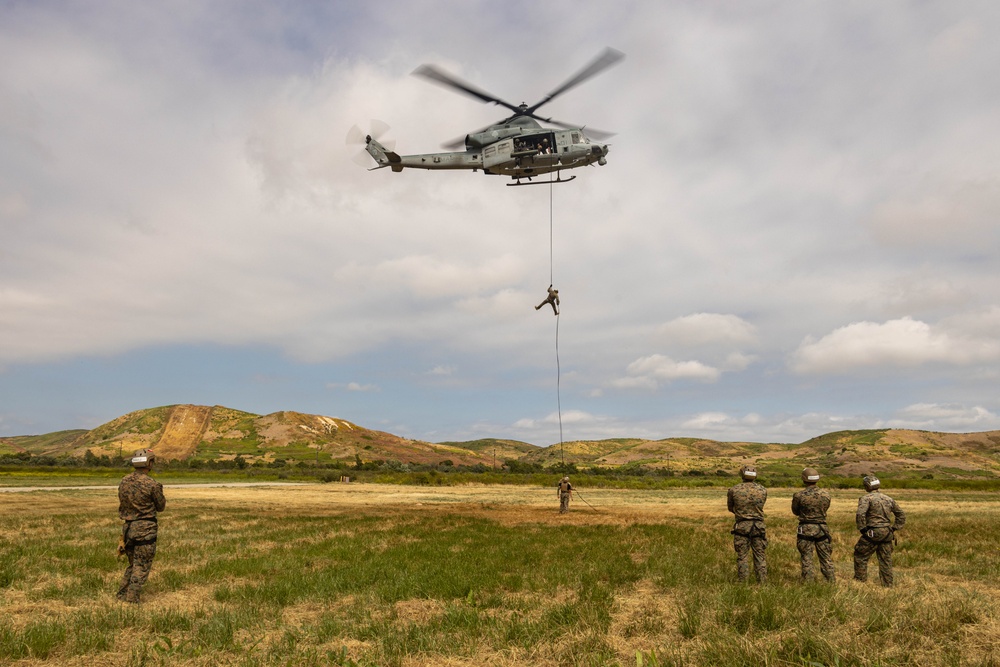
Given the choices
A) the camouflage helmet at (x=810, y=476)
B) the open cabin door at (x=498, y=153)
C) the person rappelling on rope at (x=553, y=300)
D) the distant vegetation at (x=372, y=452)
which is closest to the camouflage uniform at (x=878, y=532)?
the camouflage helmet at (x=810, y=476)

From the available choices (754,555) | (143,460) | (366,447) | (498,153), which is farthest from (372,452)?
(754,555)

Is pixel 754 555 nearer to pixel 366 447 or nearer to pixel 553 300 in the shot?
pixel 553 300

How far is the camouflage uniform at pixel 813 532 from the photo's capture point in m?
11.0

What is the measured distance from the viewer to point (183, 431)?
126875 mm

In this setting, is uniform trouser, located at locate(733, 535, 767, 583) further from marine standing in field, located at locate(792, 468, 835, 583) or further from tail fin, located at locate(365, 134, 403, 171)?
tail fin, located at locate(365, 134, 403, 171)

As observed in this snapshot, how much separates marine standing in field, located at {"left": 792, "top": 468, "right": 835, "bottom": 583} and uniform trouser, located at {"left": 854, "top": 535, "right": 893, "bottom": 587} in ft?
2.88

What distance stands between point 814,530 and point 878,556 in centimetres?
148

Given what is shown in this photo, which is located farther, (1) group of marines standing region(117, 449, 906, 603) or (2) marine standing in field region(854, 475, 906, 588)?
(2) marine standing in field region(854, 475, 906, 588)

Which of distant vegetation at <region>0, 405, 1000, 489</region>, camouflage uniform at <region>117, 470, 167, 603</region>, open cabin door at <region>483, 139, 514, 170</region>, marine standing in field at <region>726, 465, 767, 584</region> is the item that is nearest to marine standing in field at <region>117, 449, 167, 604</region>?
camouflage uniform at <region>117, 470, 167, 603</region>

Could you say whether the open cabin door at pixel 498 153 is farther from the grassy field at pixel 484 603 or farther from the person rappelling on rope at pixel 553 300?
the grassy field at pixel 484 603

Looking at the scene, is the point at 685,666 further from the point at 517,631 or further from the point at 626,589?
the point at 626,589

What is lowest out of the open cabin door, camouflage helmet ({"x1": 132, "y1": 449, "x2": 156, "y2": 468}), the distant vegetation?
the distant vegetation

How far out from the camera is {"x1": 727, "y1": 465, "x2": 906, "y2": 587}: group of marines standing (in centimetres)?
1112

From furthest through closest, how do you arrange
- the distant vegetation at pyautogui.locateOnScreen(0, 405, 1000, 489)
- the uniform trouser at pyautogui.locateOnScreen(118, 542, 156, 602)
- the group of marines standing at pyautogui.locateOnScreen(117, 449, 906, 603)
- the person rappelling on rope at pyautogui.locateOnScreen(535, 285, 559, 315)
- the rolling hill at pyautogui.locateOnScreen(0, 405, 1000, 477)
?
the rolling hill at pyautogui.locateOnScreen(0, 405, 1000, 477) → the distant vegetation at pyautogui.locateOnScreen(0, 405, 1000, 489) → the person rappelling on rope at pyautogui.locateOnScreen(535, 285, 559, 315) → the group of marines standing at pyautogui.locateOnScreen(117, 449, 906, 603) → the uniform trouser at pyautogui.locateOnScreen(118, 542, 156, 602)
